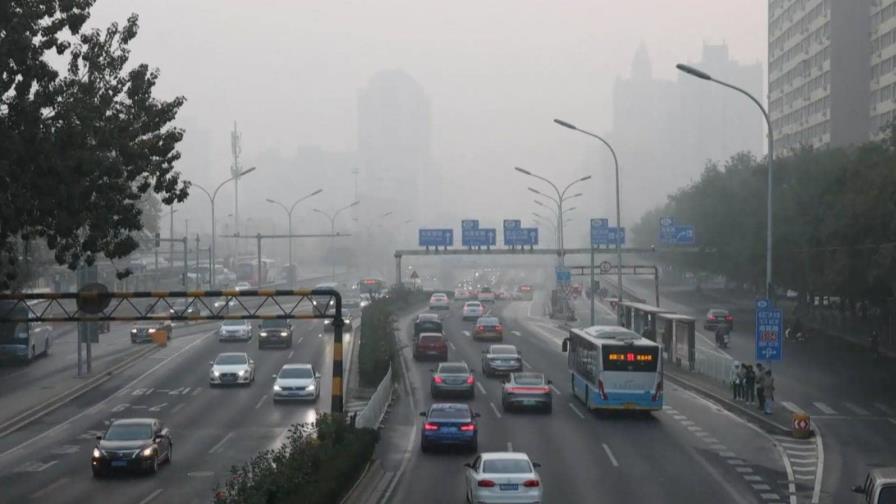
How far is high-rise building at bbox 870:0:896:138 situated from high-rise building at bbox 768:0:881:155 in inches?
94.2

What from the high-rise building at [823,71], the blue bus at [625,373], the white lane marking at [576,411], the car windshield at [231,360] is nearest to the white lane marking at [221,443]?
the white lane marking at [576,411]

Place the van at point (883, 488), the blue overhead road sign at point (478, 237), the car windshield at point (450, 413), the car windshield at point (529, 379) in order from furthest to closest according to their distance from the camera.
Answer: the blue overhead road sign at point (478, 237)
the car windshield at point (529, 379)
the car windshield at point (450, 413)
the van at point (883, 488)

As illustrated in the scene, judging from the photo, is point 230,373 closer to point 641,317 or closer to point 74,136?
point 641,317

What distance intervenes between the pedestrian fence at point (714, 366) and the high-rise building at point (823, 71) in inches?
2056

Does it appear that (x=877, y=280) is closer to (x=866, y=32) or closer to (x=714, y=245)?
(x=714, y=245)

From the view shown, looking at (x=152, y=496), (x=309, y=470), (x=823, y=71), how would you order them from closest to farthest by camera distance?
1. (x=309, y=470)
2. (x=152, y=496)
3. (x=823, y=71)

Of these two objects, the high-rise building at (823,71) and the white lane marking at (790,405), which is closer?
the white lane marking at (790,405)

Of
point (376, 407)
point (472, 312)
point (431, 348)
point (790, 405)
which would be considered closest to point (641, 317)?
point (431, 348)

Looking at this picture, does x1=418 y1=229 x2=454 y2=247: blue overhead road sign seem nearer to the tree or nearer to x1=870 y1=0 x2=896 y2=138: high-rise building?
x1=870 y1=0 x2=896 y2=138: high-rise building

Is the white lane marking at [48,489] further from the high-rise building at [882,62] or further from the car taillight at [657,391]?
the high-rise building at [882,62]

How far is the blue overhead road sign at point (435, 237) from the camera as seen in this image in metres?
96.7

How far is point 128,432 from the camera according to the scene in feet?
100

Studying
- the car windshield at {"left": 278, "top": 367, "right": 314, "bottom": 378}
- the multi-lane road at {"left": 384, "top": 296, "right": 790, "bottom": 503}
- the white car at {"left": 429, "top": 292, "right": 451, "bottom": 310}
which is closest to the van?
the multi-lane road at {"left": 384, "top": 296, "right": 790, "bottom": 503}

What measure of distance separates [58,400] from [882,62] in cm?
7951
